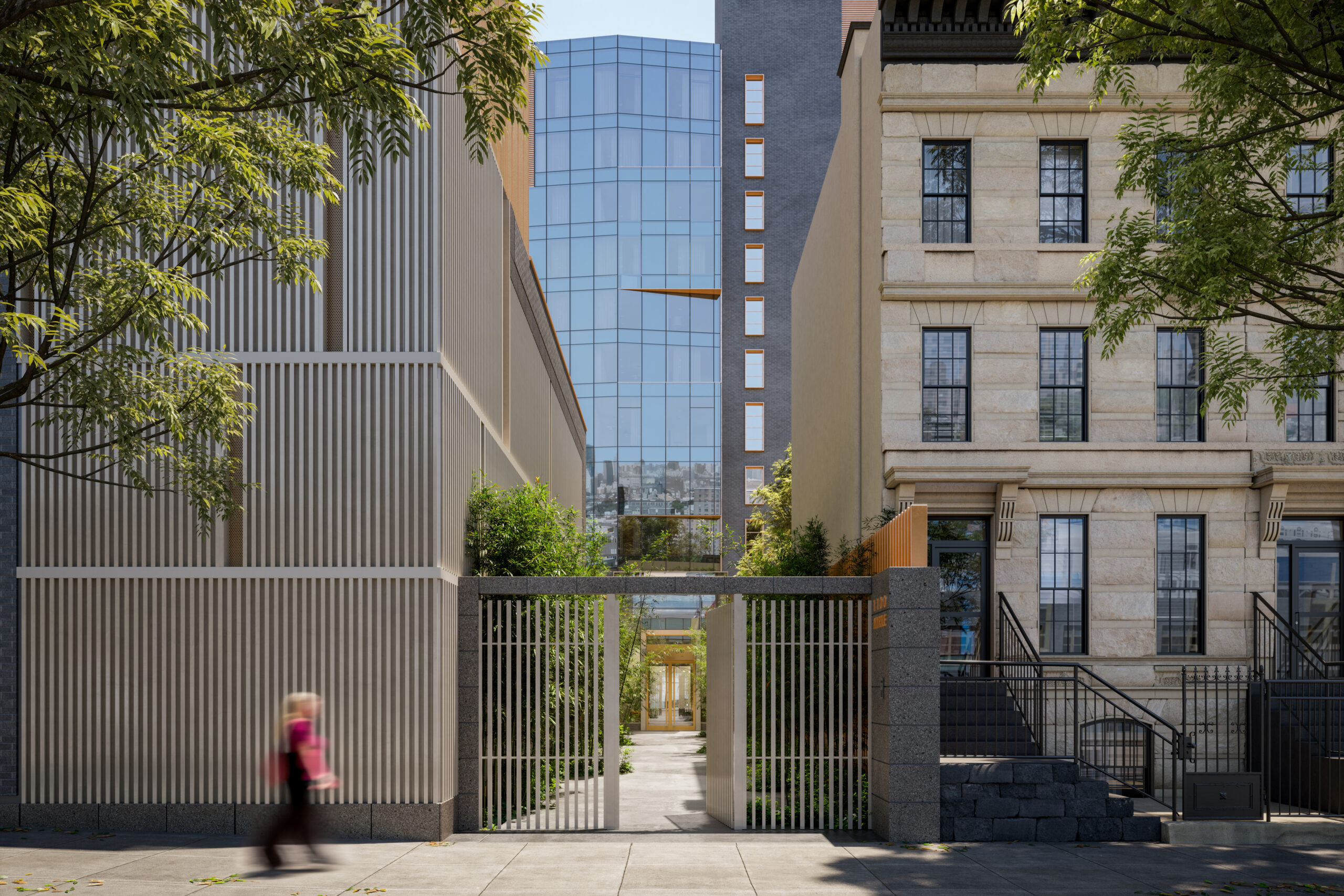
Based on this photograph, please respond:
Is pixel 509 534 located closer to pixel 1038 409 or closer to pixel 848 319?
pixel 848 319

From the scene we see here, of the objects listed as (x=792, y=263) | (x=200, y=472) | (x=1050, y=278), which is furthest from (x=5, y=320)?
(x=792, y=263)

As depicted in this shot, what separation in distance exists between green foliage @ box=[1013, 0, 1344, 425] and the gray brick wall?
140 ft

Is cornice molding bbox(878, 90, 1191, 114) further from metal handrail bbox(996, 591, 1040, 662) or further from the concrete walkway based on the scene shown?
the concrete walkway

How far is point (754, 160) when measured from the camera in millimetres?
59094

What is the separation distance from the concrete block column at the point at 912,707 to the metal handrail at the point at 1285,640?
24.6 ft

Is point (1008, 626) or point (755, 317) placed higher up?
point (755, 317)

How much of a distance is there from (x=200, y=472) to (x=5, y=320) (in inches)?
130

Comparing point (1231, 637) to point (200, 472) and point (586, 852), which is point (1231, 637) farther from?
point (200, 472)

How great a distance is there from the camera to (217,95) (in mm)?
9859

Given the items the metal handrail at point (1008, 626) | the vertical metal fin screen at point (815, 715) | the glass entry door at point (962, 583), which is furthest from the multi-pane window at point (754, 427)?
the vertical metal fin screen at point (815, 715)

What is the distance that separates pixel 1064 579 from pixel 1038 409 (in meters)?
2.73

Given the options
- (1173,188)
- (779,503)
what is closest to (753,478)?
(779,503)

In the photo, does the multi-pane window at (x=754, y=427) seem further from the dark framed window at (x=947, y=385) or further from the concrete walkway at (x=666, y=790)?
the dark framed window at (x=947, y=385)

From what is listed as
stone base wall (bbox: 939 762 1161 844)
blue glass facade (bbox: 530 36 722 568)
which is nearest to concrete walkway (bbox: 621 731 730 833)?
stone base wall (bbox: 939 762 1161 844)
